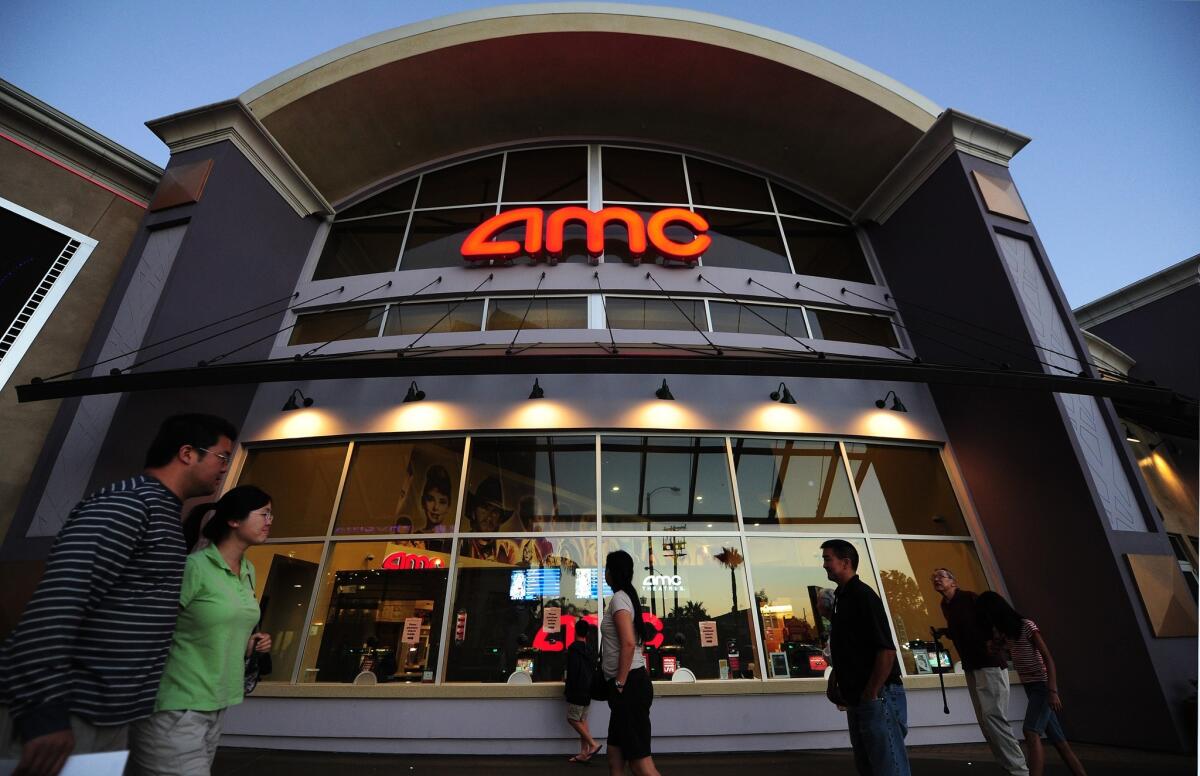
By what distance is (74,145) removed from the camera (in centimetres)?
845

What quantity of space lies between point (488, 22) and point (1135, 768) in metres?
13.4

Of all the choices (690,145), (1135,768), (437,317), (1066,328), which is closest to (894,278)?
(1066,328)

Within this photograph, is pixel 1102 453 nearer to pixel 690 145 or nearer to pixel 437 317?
pixel 690 145

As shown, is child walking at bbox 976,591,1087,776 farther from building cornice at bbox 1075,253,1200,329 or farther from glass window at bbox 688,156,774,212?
building cornice at bbox 1075,253,1200,329

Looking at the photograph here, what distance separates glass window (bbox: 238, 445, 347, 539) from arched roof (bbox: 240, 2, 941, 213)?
5.97 m

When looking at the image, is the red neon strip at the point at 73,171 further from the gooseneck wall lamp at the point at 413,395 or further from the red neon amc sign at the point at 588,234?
the gooseneck wall lamp at the point at 413,395

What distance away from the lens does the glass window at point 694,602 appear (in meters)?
6.11

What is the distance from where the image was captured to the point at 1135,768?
470 cm

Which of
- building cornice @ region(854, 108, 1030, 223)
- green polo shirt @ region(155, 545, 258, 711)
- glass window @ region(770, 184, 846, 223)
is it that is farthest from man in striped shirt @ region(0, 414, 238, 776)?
glass window @ region(770, 184, 846, 223)

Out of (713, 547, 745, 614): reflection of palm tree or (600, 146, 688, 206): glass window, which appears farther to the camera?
(600, 146, 688, 206): glass window

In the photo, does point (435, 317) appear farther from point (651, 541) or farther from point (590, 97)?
point (590, 97)

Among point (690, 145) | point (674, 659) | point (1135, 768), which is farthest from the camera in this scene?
point (690, 145)

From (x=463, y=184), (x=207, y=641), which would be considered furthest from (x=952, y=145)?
(x=207, y=641)

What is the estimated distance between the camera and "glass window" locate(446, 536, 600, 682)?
6004 millimetres
